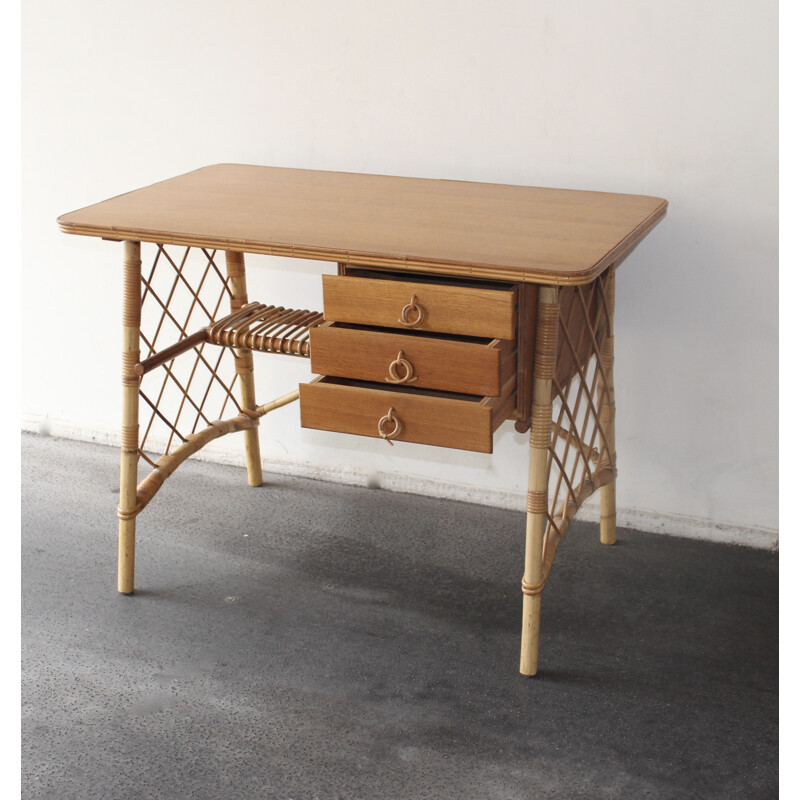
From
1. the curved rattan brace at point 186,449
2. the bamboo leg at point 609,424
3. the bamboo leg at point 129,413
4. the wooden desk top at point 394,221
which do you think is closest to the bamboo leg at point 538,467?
the wooden desk top at point 394,221

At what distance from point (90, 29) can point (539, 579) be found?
1.82 m

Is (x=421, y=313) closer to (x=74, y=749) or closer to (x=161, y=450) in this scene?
(x=74, y=749)

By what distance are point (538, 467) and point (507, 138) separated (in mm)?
851

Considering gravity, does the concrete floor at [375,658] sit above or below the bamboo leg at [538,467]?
below

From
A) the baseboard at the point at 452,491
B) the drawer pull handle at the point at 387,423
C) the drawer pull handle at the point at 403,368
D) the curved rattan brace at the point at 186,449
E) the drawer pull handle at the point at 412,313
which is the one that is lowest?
the baseboard at the point at 452,491

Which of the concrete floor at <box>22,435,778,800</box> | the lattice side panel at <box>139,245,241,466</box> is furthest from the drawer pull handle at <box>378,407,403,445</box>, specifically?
the lattice side panel at <box>139,245,241,466</box>

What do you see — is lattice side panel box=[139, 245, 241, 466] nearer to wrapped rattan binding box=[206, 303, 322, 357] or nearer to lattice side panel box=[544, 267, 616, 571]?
wrapped rattan binding box=[206, 303, 322, 357]

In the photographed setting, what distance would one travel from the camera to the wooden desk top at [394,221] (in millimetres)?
1765

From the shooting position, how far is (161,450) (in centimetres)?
306

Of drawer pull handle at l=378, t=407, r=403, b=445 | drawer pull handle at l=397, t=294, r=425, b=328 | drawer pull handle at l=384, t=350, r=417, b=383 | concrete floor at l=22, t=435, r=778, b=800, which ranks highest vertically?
drawer pull handle at l=397, t=294, r=425, b=328

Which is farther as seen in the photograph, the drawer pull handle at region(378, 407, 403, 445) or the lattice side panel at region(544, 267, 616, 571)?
the lattice side panel at region(544, 267, 616, 571)

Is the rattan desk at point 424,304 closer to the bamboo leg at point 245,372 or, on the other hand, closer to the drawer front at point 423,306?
the drawer front at point 423,306

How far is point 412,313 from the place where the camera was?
1815 mm

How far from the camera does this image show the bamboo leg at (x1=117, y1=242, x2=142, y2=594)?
2.09 meters
